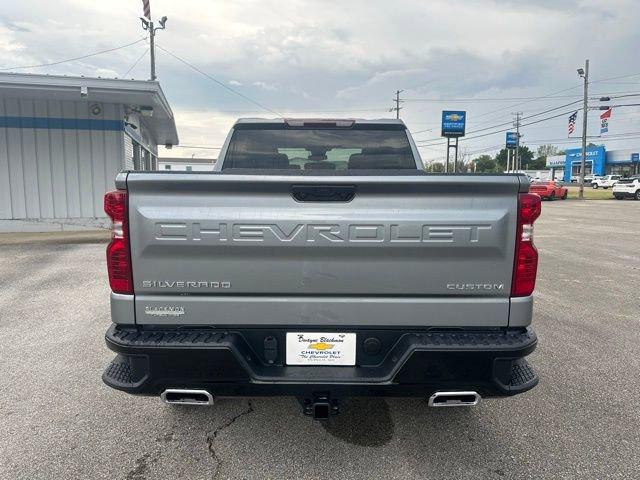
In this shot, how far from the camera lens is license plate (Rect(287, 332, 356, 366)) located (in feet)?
7.79

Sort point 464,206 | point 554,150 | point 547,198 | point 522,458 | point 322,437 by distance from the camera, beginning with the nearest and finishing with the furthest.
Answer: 1. point 464,206
2. point 522,458
3. point 322,437
4. point 547,198
5. point 554,150

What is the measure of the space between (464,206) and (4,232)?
1412 cm

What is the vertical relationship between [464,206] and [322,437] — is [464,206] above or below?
above

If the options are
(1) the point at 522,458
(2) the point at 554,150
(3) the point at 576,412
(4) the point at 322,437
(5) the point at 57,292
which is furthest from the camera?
(2) the point at 554,150

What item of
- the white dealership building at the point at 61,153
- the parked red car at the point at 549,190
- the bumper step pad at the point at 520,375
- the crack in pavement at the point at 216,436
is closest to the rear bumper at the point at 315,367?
A: the bumper step pad at the point at 520,375

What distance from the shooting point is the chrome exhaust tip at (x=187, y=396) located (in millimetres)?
2338

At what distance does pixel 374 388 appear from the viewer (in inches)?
91.5

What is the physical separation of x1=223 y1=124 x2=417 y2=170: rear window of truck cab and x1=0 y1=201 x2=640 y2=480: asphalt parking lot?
2019 millimetres

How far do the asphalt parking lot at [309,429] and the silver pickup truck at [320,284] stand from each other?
0.57 metres

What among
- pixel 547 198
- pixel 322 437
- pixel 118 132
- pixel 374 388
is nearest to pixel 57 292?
pixel 322 437

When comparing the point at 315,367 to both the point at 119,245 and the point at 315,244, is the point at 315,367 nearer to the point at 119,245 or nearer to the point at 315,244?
the point at 315,244

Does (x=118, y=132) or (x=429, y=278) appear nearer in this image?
(x=429, y=278)

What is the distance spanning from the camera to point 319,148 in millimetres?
4184

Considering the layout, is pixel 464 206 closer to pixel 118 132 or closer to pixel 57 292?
pixel 57 292
